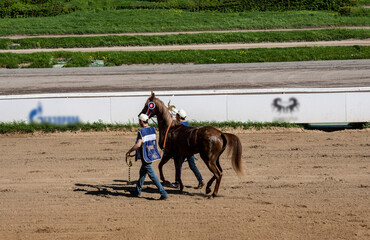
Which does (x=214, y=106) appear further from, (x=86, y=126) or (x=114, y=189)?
(x=114, y=189)

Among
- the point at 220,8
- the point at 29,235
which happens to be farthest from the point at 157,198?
the point at 220,8

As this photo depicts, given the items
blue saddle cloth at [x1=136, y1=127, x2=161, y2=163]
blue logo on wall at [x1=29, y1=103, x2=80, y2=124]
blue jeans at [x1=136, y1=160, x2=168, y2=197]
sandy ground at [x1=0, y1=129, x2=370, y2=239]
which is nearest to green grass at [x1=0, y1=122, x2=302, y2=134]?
blue logo on wall at [x1=29, y1=103, x2=80, y2=124]

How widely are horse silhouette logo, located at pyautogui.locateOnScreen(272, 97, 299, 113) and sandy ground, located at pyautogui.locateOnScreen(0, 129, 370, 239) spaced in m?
1.41

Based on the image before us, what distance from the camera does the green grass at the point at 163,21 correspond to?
3528 cm

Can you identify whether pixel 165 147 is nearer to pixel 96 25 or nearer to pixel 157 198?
pixel 157 198

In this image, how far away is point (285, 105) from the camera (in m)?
16.1

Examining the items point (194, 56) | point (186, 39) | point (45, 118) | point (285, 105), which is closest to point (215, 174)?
point (285, 105)

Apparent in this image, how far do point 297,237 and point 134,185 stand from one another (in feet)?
13.7

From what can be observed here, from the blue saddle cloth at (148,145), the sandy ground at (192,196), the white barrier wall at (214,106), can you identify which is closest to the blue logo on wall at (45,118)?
the white barrier wall at (214,106)

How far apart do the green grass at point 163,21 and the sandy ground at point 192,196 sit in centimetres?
2155

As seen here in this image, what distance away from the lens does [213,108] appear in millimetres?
16234

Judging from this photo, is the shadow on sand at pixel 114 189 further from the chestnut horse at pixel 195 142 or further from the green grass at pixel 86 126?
the green grass at pixel 86 126

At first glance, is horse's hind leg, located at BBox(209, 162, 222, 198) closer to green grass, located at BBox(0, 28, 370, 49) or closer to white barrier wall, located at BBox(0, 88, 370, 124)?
white barrier wall, located at BBox(0, 88, 370, 124)

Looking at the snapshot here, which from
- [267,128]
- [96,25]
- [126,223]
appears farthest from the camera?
[96,25]
